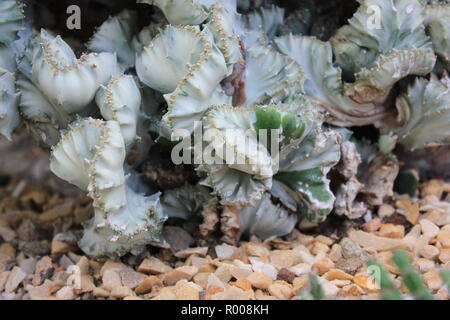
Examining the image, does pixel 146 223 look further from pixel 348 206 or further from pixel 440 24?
pixel 440 24

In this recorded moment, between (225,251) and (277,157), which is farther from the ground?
(277,157)

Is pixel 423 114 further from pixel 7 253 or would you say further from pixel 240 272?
pixel 7 253

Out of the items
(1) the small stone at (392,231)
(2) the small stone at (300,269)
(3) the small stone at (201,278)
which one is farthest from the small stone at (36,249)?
(1) the small stone at (392,231)

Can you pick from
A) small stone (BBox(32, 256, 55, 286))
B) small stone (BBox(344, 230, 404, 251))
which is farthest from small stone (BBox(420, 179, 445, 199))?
small stone (BBox(32, 256, 55, 286))

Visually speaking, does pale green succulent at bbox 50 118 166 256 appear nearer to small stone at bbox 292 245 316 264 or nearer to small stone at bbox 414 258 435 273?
Result: small stone at bbox 292 245 316 264

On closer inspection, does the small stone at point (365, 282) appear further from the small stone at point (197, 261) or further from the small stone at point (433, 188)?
the small stone at point (433, 188)

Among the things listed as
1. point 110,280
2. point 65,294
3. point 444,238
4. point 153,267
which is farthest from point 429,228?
point 65,294

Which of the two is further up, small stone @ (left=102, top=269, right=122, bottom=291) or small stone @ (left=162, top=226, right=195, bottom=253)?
small stone @ (left=102, top=269, right=122, bottom=291)
